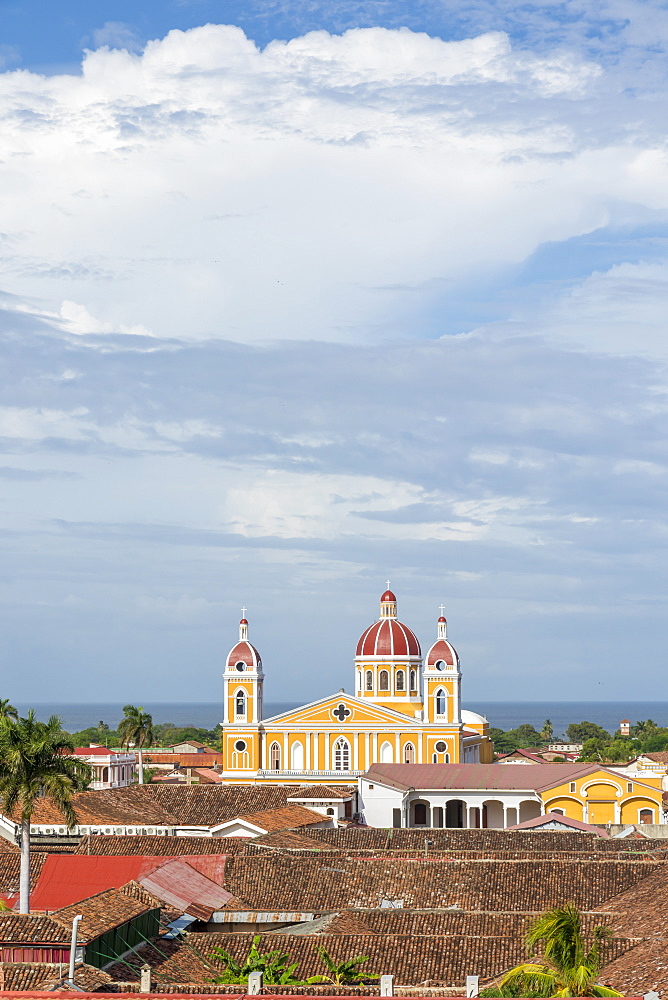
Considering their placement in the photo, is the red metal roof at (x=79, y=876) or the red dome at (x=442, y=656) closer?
the red metal roof at (x=79, y=876)

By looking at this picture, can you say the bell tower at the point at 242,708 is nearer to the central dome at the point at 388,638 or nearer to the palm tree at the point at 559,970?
the central dome at the point at 388,638

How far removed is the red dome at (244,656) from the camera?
3056 inches

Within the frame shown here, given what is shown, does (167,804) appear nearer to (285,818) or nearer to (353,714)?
(285,818)

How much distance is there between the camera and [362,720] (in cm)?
7500

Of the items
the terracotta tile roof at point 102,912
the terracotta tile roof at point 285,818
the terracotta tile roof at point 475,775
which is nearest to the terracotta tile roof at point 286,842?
the terracotta tile roof at point 285,818

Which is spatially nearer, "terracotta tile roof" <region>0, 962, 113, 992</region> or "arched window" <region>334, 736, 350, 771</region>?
"terracotta tile roof" <region>0, 962, 113, 992</region>

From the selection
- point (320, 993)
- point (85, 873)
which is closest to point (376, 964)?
point (320, 993)

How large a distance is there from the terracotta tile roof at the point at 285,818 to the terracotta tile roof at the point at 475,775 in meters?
9.80

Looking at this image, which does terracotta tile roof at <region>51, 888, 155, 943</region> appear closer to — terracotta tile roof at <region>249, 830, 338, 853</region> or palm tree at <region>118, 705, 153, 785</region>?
terracotta tile roof at <region>249, 830, 338, 853</region>

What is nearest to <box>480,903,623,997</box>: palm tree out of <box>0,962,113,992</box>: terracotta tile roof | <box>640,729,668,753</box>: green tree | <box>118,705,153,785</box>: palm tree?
<box>0,962,113,992</box>: terracotta tile roof

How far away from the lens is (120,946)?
23.6 metres

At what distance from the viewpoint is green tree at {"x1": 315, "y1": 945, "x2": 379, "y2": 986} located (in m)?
25.2

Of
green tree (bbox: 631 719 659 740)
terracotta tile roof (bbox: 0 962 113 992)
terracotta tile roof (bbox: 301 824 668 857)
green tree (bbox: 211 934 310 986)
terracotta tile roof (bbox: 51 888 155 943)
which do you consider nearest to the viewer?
terracotta tile roof (bbox: 0 962 113 992)

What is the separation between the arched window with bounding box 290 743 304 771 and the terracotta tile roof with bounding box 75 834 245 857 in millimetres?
32182
